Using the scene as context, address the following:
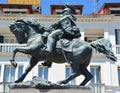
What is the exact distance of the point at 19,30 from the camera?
1098 centimetres

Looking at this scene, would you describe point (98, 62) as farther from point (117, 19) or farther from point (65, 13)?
point (65, 13)

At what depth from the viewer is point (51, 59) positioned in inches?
422

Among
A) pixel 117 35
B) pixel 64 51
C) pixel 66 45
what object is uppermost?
pixel 66 45

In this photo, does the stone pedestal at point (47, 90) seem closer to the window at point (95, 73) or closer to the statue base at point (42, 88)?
the statue base at point (42, 88)

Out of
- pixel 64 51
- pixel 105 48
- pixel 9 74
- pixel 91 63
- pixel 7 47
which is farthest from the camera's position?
pixel 7 47

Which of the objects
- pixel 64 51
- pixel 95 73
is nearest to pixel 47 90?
pixel 64 51

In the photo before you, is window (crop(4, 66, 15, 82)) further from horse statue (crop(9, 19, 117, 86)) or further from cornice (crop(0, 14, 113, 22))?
horse statue (crop(9, 19, 117, 86))

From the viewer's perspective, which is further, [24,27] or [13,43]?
[13,43]

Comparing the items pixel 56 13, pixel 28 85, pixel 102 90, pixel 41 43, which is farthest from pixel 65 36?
pixel 56 13

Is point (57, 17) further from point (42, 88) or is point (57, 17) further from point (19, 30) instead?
point (42, 88)

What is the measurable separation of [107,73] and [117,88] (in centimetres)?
154

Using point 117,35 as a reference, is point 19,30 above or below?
above

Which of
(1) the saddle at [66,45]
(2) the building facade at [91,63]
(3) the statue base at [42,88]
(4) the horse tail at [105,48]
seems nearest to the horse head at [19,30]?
(1) the saddle at [66,45]

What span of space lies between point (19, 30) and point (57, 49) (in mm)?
1320
